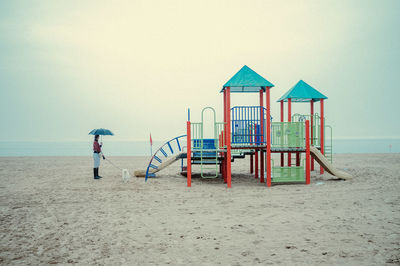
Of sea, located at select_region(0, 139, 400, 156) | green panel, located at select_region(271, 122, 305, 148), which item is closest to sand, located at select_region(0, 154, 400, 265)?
green panel, located at select_region(271, 122, 305, 148)

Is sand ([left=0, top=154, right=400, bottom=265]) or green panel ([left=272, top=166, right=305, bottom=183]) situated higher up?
green panel ([left=272, top=166, right=305, bottom=183])

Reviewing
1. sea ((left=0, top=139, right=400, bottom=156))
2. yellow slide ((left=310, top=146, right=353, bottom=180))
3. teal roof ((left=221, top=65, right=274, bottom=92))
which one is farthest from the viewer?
sea ((left=0, top=139, right=400, bottom=156))

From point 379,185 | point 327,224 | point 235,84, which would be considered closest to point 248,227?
point 327,224

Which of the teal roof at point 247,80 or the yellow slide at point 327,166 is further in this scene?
the yellow slide at point 327,166

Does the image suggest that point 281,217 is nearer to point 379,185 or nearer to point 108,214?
point 108,214

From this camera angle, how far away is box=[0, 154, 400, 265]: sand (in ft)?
16.6

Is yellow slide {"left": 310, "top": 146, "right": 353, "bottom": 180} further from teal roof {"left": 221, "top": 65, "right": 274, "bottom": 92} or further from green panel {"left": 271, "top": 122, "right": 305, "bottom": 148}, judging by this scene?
teal roof {"left": 221, "top": 65, "right": 274, "bottom": 92}

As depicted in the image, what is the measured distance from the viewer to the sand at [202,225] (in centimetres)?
507

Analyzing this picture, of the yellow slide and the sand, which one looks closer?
the sand

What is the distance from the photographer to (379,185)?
11.5 meters

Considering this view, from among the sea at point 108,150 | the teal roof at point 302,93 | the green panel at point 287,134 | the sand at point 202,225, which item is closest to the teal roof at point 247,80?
the green panel at point 287,134

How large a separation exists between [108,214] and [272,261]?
15.4ft

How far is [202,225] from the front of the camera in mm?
6848

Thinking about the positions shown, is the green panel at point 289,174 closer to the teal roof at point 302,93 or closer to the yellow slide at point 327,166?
the yellow slide at point 327,166
